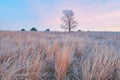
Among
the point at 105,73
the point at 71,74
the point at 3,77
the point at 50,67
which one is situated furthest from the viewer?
the point at 50,67

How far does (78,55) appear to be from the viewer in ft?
18.5

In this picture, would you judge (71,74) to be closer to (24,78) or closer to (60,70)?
(60,70)

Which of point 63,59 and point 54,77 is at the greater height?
point 63,59

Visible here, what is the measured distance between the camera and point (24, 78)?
3518 millimetres

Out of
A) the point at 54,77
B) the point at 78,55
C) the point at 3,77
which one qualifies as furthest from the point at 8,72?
the point at 78,55

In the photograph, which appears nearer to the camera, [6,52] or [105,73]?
[105,73]

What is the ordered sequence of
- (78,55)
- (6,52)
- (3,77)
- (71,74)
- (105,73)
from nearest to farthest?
(3,77) < (105,73) < (71,74) < (6,52) < (78,55)

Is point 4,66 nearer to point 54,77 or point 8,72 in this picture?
point 8,72

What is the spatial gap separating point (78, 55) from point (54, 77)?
6.29 ft

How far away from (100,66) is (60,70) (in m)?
0.74

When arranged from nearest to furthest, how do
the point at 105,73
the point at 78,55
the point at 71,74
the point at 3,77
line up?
1. the point at 3,77
2. the point at 105,73
3. the point at 71,74
4. the point at 78,55

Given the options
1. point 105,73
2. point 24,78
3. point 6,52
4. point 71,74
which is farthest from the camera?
point 6,52

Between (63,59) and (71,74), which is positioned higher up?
(63,59)

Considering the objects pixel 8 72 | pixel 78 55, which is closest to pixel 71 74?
pixel 8 72
